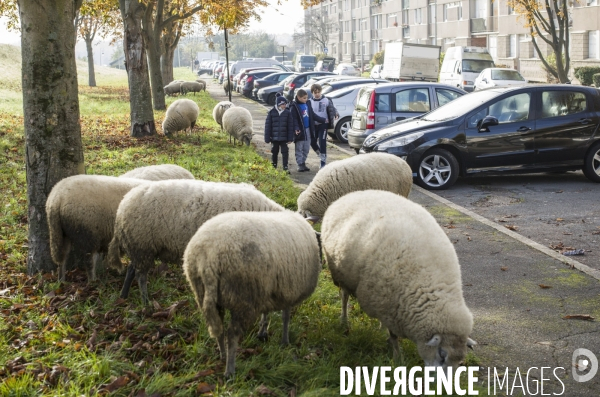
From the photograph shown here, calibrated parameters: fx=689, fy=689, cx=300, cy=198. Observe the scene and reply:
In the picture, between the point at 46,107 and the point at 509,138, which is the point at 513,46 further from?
the point at 46,107

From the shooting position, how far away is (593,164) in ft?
41.4

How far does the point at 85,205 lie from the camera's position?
6.75 meters

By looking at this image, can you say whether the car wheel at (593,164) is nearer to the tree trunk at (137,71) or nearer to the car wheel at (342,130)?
the car wheel at (342,130)

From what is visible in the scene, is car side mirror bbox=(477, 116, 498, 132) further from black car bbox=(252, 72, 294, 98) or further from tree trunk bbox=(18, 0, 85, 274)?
black car bbox=(252, 72, 294, 98)

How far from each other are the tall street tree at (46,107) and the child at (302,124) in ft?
22.8

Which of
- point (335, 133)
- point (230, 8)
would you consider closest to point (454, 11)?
point (230, 8)

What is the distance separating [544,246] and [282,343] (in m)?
4.40

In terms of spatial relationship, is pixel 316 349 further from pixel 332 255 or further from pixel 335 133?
pixel 335 133

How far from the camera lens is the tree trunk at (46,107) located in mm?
7008

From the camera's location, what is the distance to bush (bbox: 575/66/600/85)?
1489 inches

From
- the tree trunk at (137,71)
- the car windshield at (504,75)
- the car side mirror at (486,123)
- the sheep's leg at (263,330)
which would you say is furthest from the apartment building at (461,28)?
the sheep's leg at (263,330)

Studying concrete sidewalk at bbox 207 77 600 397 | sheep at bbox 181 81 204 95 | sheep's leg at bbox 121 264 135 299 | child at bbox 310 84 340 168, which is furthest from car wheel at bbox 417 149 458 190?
sheep at bbox 181 81 204 95

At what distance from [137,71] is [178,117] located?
5.39 feet

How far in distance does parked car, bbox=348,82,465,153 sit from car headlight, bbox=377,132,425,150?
2.87m
